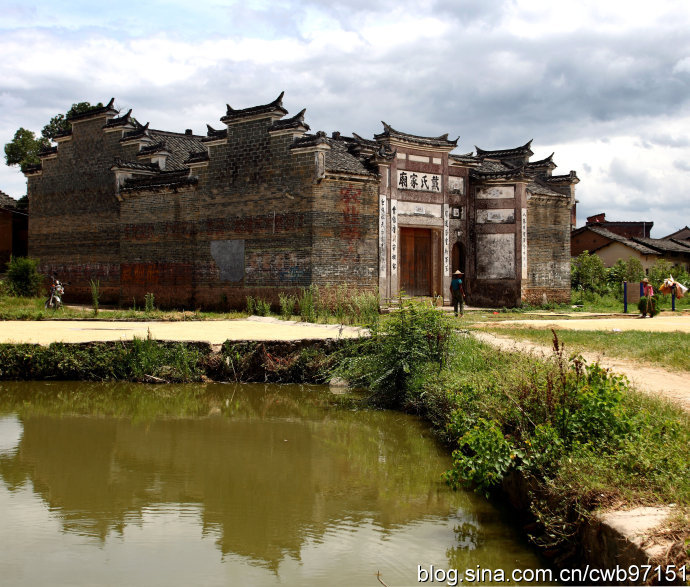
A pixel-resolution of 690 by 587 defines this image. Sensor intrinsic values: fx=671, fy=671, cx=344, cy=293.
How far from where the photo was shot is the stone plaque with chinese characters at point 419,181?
2089cm

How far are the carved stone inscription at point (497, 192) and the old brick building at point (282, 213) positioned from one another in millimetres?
47

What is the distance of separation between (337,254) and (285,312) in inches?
99.8

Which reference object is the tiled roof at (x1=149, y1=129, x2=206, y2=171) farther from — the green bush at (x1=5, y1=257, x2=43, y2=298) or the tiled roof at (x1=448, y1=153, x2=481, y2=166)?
the tiled roof at (x1=448, y1=153, x2=481, y2=166)

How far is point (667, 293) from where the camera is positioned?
23.7 meters

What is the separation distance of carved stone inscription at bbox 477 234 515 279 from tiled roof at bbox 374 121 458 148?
142 inches

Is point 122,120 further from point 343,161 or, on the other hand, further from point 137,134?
point 343,161

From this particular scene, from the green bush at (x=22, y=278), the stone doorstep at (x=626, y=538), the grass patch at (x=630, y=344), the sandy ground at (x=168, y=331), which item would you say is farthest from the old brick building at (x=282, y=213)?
the stone doorstep at (x=626, y=538)

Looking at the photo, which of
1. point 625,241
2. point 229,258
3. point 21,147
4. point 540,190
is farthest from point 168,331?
point 625,241

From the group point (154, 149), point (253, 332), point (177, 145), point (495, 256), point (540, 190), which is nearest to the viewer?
point (253, 332)

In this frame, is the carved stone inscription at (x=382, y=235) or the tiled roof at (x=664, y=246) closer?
the carved stone inscription at (x=382, y=235)

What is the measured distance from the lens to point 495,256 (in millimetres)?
23297

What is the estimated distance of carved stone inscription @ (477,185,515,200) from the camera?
22984mm

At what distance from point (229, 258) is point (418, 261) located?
6.13 m

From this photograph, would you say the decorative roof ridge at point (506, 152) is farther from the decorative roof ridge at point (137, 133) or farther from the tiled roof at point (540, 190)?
the decorative roof ridge at point (137, 133)
